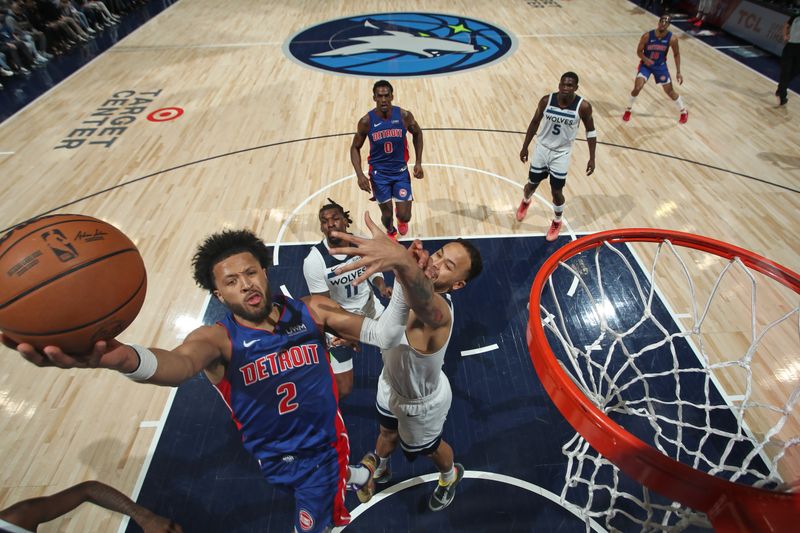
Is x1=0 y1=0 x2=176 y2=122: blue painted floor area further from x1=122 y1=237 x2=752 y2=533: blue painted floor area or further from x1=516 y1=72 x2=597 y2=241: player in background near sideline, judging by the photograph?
x1=516 y1=72 x2=597 y2=241: player in background near sideline

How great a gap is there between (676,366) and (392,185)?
3.02 meters

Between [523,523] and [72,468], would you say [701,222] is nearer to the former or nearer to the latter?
[523,523]

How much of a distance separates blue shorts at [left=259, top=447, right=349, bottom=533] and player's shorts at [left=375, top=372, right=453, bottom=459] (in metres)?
0.47

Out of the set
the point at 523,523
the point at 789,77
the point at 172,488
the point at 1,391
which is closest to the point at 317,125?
the point at 1,391

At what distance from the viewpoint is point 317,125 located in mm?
7613

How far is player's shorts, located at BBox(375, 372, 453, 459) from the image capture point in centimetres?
245

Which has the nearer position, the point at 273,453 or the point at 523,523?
the point at 273,453

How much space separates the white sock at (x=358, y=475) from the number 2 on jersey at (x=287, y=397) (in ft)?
2.36

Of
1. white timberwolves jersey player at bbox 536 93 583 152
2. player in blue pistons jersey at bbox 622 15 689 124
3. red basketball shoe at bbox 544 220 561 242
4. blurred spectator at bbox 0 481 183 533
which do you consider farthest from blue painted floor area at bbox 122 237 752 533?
player in blue pistons jersey at bbox 622 15 689 124

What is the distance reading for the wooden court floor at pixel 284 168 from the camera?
3.57m

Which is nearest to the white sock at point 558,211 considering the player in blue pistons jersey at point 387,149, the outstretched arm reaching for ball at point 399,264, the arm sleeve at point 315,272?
the player in blue pistons jersey at point 387,149

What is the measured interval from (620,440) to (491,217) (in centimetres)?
399

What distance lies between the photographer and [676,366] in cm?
280

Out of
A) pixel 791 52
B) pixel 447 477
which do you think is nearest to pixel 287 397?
pixel 447 477
